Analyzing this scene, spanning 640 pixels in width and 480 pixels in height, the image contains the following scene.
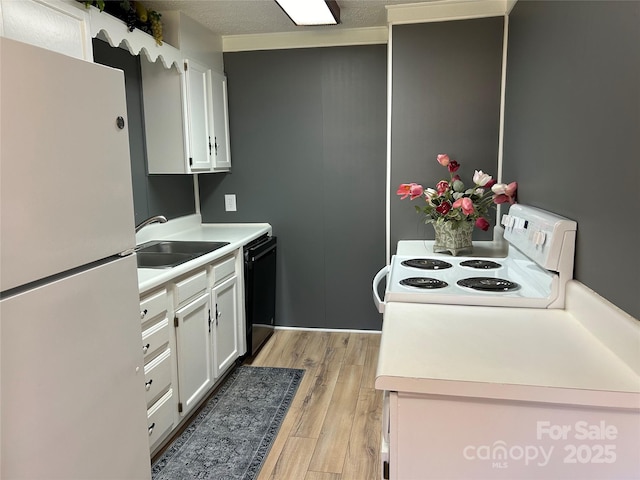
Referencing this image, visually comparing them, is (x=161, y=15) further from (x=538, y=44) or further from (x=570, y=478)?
(x=570, y=478)

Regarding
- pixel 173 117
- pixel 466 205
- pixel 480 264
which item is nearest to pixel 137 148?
pixel 173 117

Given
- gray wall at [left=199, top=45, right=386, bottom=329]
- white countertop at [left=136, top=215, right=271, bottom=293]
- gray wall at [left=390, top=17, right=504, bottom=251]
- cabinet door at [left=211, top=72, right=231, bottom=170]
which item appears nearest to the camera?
white countertop at [left=136, top=215, right=271, bottom=293]

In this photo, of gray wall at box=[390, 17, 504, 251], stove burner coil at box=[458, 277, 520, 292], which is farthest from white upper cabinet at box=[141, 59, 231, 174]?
stove burner coil at box=[458, 277, 520, 292]

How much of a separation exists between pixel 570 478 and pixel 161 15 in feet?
9.78

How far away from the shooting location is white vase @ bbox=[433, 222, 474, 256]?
2.46 meters

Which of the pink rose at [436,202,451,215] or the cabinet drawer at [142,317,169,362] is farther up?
the pink rose at [436,202,451,215]

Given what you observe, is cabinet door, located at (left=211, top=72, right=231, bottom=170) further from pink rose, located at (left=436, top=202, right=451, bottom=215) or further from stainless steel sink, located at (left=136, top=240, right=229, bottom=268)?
pink rose, located at (left=436, top=202, right=451, bottom=215)

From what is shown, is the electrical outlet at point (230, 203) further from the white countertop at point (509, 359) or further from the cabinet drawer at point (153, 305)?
the white countertop at point (509, 359)

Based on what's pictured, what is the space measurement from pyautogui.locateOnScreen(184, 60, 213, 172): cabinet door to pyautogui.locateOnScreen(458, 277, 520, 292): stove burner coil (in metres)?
1.92

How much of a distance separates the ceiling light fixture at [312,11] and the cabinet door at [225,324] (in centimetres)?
159

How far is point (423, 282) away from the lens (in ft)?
5.87

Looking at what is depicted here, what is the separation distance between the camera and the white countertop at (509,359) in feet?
3.36

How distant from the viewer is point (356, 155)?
136 inches

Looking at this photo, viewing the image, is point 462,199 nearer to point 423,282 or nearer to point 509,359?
point 423,282
